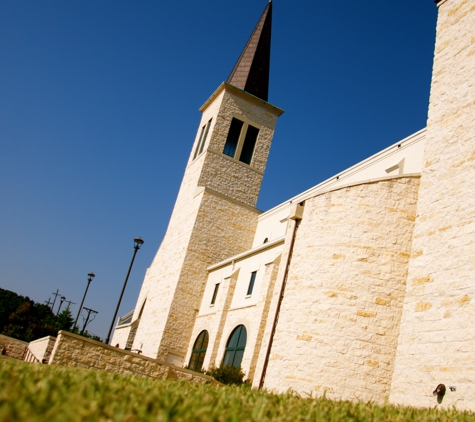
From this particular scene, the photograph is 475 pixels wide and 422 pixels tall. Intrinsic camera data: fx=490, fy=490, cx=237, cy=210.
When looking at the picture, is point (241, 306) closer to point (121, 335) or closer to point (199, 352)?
point (199, 352)

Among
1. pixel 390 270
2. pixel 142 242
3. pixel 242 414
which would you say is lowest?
pixel 242 414

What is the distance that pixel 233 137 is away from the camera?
3422 cm

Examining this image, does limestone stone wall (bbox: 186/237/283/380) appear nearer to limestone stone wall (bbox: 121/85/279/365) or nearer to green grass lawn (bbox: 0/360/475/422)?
limestone stone wall (bbox: 121/85/279/365)

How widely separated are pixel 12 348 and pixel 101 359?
34.2 feet

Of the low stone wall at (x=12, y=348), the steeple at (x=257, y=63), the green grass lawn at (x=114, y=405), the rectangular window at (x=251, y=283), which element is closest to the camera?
the green grass lawn at (x=114, y=405)

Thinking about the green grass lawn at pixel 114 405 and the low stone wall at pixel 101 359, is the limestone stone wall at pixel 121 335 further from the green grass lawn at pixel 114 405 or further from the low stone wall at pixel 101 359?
the green grass lawn at pixel 114 405

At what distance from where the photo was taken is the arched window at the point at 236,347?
21.7m

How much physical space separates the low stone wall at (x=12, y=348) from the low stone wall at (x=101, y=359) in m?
9.97

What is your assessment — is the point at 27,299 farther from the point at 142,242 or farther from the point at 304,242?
the point at 304,242

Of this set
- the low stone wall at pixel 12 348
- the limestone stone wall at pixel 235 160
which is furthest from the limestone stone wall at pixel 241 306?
the low stone wall at pixel 12 348

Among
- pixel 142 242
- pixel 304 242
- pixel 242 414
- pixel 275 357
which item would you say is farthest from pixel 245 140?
pixel 242 414

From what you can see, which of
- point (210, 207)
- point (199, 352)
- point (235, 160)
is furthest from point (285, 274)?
point (235, 160)

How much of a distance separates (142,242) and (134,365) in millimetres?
11048

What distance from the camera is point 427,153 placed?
43.0 feet
